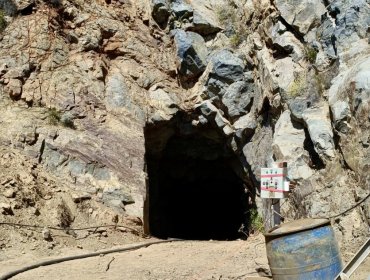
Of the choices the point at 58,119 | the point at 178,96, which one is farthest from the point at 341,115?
the point at 58,119

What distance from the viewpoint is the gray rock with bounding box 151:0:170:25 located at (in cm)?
1264

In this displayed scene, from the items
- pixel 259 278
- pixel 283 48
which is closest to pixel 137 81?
pixel 283 48

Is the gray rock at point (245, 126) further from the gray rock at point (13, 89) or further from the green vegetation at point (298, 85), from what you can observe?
the gray rock at point (13, 89)

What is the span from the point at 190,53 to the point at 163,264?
22.1ft

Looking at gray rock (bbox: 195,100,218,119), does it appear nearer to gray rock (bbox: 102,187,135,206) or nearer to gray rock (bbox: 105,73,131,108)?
gray rock (bbox: 105,73,131,108)

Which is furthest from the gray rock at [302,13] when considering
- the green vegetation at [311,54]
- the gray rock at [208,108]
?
the gray rock at [208,108]

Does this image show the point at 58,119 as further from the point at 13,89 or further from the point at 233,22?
the point at 233,22

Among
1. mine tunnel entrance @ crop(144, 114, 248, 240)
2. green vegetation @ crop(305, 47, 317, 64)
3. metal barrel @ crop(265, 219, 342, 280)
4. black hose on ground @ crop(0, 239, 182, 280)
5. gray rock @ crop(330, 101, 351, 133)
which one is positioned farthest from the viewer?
mine tunnel entrance @ crop(144, 114, 248, 240)

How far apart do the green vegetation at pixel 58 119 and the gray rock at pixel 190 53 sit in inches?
140

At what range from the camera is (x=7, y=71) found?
10.6 meters

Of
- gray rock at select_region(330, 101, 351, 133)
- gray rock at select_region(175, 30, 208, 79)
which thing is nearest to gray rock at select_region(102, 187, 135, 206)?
gray rock at select_region(175, 30, 208, 79)

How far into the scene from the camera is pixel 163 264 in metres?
6.98

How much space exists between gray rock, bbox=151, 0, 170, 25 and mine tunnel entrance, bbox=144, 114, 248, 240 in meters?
3.09

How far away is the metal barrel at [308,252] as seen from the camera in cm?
471
